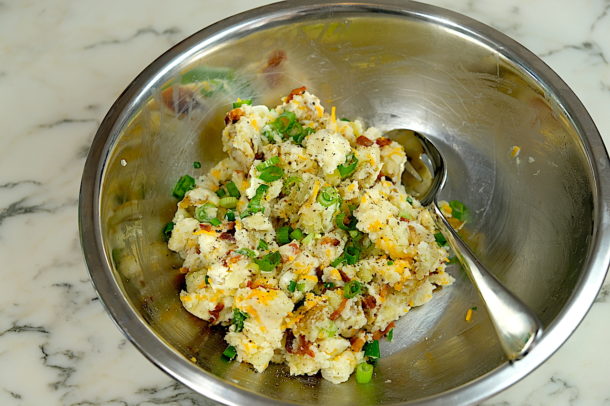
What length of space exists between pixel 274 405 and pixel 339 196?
70cm

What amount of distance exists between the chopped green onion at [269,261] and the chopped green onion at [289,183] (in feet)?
0.77

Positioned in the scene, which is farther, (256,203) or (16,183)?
(16,183)

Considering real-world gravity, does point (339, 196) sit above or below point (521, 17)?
below

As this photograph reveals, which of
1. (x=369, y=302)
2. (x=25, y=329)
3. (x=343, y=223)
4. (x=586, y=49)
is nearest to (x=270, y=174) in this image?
(x=343, y=223)

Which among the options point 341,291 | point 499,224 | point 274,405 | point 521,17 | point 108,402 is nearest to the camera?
point 274,405

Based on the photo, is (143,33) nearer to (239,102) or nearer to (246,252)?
(239,102)

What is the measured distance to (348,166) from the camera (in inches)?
86.4

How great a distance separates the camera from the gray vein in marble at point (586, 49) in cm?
283

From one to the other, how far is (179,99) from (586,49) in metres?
1.68

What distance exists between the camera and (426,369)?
6.70 feet

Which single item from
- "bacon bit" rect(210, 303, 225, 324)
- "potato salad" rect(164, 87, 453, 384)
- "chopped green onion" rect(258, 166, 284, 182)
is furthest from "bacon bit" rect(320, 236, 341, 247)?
"bacon bit" rect(210, 303, 225, 324)

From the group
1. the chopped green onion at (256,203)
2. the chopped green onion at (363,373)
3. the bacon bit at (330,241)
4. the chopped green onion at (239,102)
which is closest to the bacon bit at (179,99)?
the chopped green onion at (239,102)

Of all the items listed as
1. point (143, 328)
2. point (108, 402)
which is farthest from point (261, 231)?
point (108, 402)

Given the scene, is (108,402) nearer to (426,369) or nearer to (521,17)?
(426,369)
